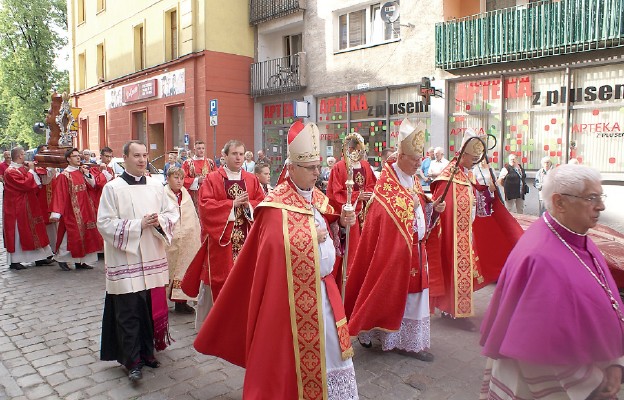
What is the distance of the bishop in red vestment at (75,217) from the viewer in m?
8.97

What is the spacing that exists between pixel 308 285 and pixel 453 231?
9.16 feet

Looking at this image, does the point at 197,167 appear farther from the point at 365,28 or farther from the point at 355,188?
the point at 365,28

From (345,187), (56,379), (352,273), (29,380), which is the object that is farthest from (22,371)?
(345,187)

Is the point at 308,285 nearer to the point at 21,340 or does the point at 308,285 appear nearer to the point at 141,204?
the point at 141,204

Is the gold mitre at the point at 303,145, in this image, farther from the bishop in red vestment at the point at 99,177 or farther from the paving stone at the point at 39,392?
the bishop in red vestment at the point at 99,177

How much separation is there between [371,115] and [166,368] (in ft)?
43.0

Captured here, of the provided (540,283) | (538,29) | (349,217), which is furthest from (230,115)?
(540,283)

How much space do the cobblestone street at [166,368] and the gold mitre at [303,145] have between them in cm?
193

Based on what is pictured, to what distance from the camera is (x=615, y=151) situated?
1208 centimetres

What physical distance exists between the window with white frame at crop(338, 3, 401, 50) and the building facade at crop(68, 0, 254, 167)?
192 inches

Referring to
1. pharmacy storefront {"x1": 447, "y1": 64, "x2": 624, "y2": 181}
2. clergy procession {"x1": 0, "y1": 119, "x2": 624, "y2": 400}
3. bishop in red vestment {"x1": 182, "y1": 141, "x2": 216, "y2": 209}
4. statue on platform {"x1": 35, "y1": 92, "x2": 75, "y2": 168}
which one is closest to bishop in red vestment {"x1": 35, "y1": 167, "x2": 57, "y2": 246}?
statue on platform {"x1": 35, "y1": 92, "x2": 75, "y2": 168}

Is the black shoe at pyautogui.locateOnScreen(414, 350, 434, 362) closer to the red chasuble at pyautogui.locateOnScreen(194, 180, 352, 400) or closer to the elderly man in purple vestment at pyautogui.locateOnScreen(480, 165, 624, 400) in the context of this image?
the red chasuble at pyautogui.locateOnScreen(194, 180, 352, 400)

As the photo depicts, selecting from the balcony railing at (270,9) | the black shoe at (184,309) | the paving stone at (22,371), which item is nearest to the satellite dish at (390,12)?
the balcony railing at (270,9)

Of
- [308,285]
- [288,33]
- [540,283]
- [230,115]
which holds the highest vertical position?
[288,33]
